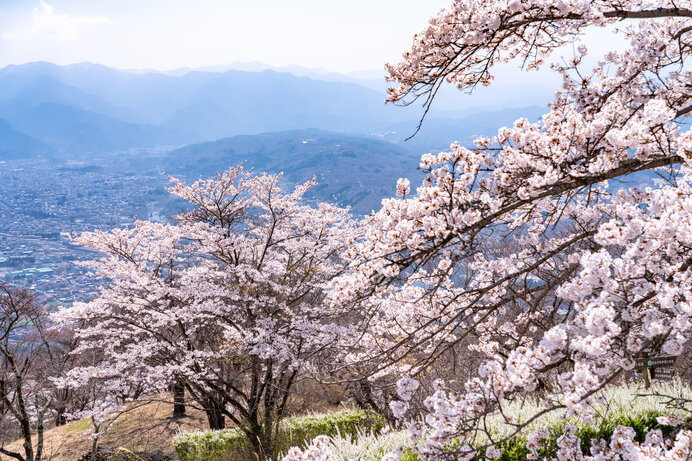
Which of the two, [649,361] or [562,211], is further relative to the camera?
[562,211]

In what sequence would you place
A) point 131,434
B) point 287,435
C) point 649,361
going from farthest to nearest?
point 131,434 < point 287,435 < point 649,361

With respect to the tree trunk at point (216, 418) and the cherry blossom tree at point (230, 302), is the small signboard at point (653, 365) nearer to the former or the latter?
the cherry blossom tree at point (230, 302)

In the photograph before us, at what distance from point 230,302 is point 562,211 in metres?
8.16

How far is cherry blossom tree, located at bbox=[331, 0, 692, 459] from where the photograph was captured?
225 cm

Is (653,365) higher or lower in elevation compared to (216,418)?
higher

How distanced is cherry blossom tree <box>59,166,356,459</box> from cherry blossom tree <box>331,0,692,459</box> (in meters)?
4.66

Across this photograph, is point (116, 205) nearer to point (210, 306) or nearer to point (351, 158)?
point (351, 158)

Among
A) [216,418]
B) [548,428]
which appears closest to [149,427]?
[216,418]

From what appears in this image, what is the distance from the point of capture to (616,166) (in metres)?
3.14

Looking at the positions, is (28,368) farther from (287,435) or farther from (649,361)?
(649,361)

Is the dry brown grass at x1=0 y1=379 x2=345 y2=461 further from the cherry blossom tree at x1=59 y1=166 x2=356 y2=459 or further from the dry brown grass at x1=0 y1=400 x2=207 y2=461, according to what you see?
the cherry blossom tree at x1=59 y1=166 x2=356 y2=459

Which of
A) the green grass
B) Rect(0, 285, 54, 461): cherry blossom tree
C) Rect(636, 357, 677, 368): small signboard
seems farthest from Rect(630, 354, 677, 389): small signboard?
Rect(0, 285, 54, 461): cherry blossom tree

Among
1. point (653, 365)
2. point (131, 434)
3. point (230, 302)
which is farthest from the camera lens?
point (131, 434)

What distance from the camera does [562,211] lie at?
13.3ft
